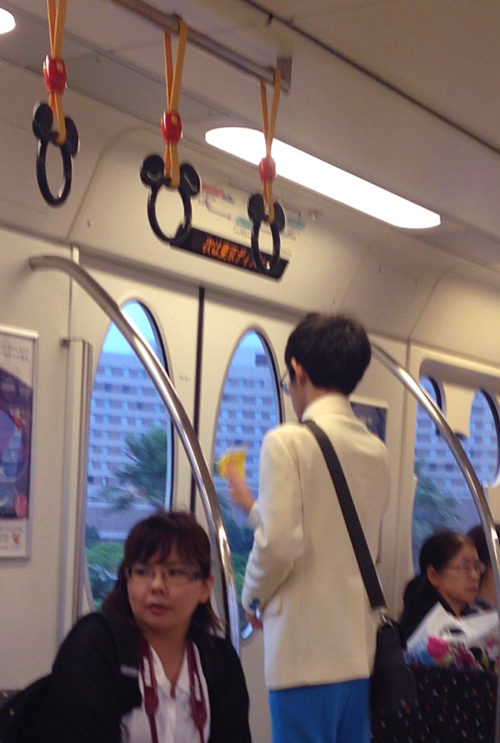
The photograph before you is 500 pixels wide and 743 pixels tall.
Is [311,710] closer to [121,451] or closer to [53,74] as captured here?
[121,451]

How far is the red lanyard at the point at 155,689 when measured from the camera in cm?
256

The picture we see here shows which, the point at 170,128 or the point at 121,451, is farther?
the point at 121,451

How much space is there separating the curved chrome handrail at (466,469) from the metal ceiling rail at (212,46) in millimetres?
2076

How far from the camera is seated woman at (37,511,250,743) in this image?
2484mm

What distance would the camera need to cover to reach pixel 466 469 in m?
4.74

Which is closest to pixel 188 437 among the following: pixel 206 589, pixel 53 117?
pixel 206 589

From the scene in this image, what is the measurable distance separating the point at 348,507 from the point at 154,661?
785 millimetres

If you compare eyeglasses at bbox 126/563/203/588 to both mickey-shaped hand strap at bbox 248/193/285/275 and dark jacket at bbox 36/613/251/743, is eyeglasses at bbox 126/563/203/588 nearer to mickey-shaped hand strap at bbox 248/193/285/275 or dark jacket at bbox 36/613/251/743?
dark jacket at bbox 36/613/251/743

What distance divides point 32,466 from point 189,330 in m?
1.05

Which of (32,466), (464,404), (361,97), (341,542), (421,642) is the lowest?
(421,642)

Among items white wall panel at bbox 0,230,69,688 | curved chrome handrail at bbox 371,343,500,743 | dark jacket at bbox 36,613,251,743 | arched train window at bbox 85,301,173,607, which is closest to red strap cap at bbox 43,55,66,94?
dark jacket at bbox 36,613,251,743

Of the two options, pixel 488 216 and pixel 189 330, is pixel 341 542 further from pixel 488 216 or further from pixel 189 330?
pixel 488 216

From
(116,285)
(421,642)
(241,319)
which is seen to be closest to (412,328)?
(241,319)

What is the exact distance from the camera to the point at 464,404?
6602 mm
